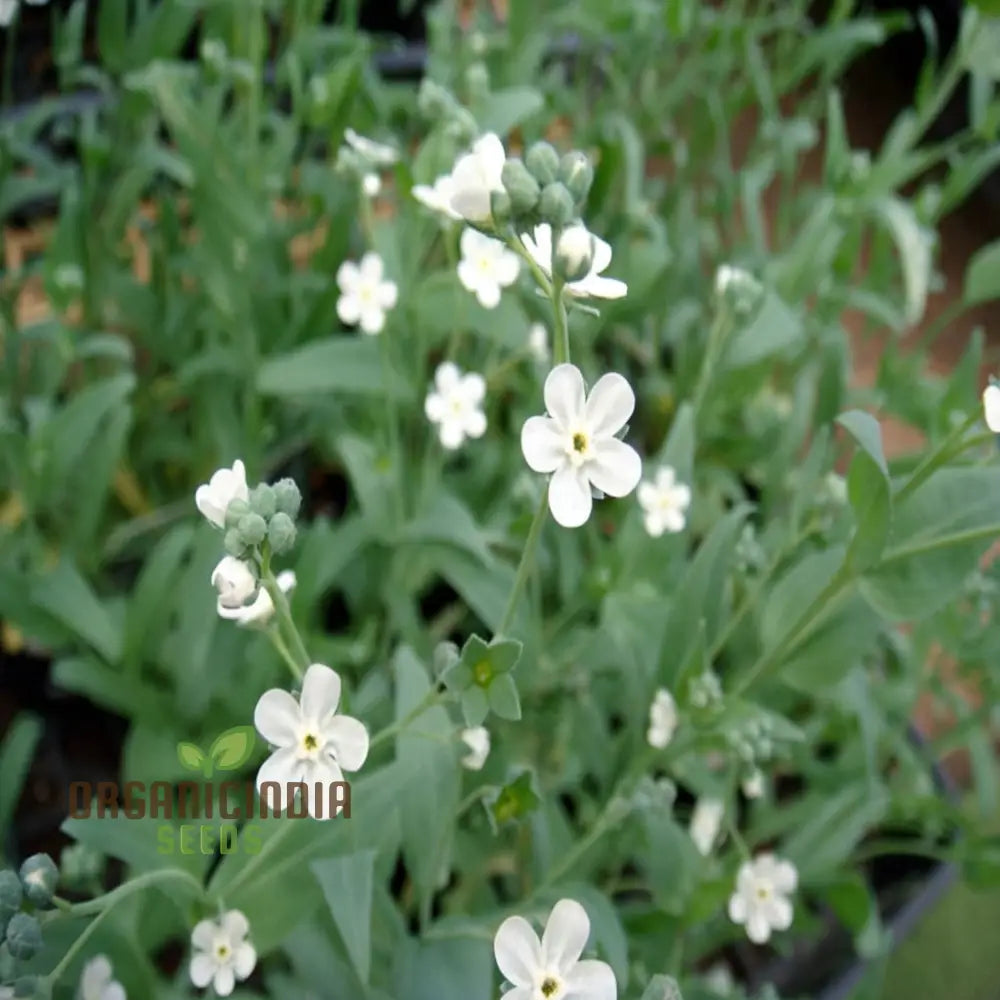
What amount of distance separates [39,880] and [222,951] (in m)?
0.08

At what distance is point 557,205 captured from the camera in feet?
1.03

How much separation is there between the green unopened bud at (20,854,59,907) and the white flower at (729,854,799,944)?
0.34m

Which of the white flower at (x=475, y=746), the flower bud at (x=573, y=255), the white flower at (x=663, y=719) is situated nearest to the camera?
the flower bud at (x=573, y=255)

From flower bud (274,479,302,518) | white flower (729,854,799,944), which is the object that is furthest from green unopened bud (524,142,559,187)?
white flower (729,854,799,944)

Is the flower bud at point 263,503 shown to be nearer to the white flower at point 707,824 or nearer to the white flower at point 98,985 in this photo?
the white flower at point 98,985

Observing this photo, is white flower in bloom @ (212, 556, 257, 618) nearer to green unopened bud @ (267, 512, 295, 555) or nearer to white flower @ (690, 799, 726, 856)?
green unopened bud @ (267, 512, 295, 555)

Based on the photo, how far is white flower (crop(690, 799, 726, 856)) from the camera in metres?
0.61

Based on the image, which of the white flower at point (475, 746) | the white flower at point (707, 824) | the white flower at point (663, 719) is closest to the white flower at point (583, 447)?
the white flower at point (475, 746)

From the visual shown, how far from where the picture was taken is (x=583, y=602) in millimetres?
682

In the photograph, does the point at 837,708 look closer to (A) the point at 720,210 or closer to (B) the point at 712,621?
(B) the point at 712,621

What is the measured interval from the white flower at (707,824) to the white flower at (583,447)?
13.6 inches

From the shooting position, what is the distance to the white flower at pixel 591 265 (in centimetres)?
33

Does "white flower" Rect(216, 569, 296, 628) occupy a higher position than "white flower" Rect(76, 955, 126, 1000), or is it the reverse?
"white flower" Rect(216, 569, 296, 628)

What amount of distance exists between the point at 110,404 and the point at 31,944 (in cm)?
39
